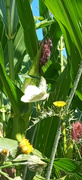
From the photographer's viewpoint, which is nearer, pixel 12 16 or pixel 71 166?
pixel 71 166

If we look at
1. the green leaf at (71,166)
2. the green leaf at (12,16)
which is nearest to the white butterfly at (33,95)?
the green leaf at (71,166)

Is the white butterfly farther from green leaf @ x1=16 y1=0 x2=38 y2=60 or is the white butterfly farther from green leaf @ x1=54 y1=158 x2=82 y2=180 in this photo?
green leaf @ x1=16 y1=0 x2=38 y2=60

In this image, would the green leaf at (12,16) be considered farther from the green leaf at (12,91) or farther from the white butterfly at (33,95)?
the white butterfly at (33,95)

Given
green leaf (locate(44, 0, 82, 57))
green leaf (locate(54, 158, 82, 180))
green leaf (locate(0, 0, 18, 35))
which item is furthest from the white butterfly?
green leaf (locate(0, 0, 18, 35))

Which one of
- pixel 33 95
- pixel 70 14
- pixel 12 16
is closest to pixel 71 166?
pixel 33 95

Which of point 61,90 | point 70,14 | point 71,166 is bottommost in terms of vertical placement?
point 71,166

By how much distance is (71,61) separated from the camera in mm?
662

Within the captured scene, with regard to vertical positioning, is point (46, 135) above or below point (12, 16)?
below

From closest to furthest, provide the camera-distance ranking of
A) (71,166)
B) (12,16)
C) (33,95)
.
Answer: (33,95), (71,166), (12,16)

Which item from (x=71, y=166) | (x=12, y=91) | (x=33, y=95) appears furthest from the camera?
(x=12, y=91)

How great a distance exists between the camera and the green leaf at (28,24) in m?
0.69

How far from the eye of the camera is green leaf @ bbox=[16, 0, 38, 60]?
0.69 metres

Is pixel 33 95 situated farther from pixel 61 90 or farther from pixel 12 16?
pixel 12 16

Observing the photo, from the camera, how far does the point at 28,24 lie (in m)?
0.70
